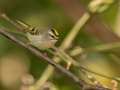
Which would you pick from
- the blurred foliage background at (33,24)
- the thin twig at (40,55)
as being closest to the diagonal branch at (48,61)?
the thin twig at (40,55)

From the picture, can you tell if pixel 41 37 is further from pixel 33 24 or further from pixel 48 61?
pixel 33 24

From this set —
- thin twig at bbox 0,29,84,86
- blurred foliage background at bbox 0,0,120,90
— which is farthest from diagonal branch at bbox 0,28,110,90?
blurred foliage background at bbox 0,0,120,90

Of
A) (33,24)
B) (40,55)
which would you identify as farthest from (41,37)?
(33,24)

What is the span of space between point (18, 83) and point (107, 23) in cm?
31

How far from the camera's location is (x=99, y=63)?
3.92 ft

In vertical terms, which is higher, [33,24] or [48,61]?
[33,24]

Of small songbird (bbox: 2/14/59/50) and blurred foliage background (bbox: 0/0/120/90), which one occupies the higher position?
blurred foliage background (bbox: 0/0/120/90)

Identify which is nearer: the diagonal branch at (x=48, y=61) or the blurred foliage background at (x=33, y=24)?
the diagonal branch at (x=48, y=61)

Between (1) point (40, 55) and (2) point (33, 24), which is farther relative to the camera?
(2) point (33, 24)

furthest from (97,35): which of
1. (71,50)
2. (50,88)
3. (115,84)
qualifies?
(115,84)

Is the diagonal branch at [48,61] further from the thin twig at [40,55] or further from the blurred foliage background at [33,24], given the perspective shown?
the blurred foliage background at [33,24]

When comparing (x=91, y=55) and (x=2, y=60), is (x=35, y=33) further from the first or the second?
(x=2, y=60)

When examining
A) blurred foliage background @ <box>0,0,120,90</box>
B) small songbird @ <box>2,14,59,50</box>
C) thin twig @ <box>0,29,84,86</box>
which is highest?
blurred foliage background @ <box>0,0,120,90</box>

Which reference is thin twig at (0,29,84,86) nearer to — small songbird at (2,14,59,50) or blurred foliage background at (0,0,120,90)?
small songbird at (2,14,59,50)
